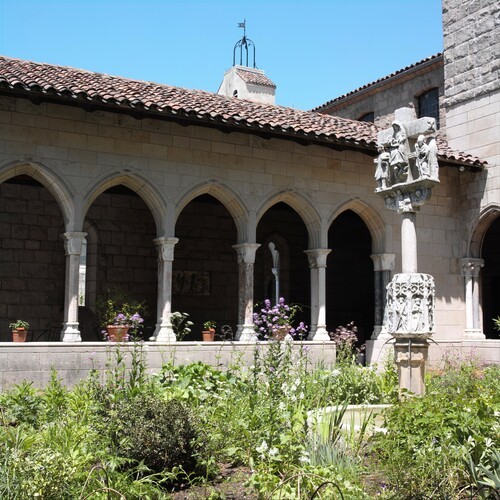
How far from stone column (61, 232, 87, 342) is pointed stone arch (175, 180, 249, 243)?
6.08 feet

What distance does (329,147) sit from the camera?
12.4 m

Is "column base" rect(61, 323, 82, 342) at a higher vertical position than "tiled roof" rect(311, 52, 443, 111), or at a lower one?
lower

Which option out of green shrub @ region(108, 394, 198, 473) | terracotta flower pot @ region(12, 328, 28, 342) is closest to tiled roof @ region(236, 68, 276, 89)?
terracotta flower pot @ region(12, 328, 28, 342)

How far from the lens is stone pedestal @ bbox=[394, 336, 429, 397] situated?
6750 mm

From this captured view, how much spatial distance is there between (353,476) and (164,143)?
7.49 metres

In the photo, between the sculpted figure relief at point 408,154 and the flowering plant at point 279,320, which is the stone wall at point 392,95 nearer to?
the flowering plant at point 279,320

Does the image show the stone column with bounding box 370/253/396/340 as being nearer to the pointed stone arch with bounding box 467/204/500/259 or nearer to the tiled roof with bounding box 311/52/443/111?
the pointed stone arch with bounding box 467/204/500/259

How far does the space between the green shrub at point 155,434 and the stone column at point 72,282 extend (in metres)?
4.84

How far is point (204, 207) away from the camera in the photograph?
15367 millimetres

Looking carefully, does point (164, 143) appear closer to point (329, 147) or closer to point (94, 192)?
point (94, 192)

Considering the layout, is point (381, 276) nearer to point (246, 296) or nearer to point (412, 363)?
point (246, 296)

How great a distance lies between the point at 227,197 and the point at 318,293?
7.80 ft

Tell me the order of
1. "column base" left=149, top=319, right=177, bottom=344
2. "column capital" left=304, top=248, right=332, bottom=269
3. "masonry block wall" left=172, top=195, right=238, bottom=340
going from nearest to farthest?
"column base" left=149, top=319, right=177, bottom=344 < "column capital" left=304, top=248, right=332, bottom=269 < "masonry block wall" left=172, top=195, right=238, bottom=340

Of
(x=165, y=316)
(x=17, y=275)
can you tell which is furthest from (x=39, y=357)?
(x=17, y=275)
